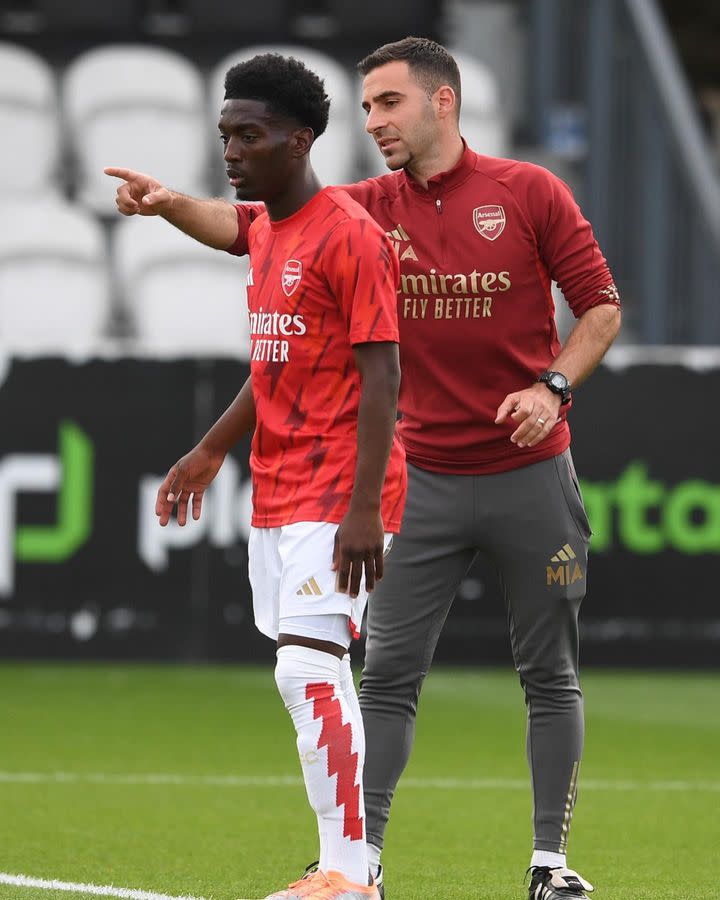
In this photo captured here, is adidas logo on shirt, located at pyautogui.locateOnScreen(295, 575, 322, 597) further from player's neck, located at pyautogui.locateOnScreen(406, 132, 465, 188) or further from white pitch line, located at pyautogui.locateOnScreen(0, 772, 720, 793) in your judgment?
white pitch line, located at pyautogui.locateOnScreen(0, 772, 720, 793)

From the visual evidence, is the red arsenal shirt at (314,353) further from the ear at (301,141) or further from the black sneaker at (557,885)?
the black sneaker at (557,885)

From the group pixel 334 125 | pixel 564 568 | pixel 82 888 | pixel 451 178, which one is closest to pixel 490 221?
pixel 451 178

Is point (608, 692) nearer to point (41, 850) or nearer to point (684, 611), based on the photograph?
point (684, 611)

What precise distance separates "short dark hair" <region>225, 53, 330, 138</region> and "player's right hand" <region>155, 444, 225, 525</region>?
34.8 inches

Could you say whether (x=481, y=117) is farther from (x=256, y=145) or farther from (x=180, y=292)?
(x=256, y=145)

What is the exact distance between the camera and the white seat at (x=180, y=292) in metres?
11.2

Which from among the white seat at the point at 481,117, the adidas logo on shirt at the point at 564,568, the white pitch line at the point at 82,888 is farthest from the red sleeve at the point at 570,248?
the white seat at the point at 481,117

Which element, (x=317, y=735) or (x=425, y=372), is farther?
(x=425, y=372)

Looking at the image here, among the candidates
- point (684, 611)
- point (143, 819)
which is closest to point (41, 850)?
point (143, 819)

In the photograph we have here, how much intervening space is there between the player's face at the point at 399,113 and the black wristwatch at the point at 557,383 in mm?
659

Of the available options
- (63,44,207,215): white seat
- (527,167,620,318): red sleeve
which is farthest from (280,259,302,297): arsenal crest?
(63,44,207,215): white seat

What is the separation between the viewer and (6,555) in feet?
30.0

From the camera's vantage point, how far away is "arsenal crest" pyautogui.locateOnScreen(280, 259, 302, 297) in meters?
3.91

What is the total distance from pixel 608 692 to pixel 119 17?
7735 millimetres
